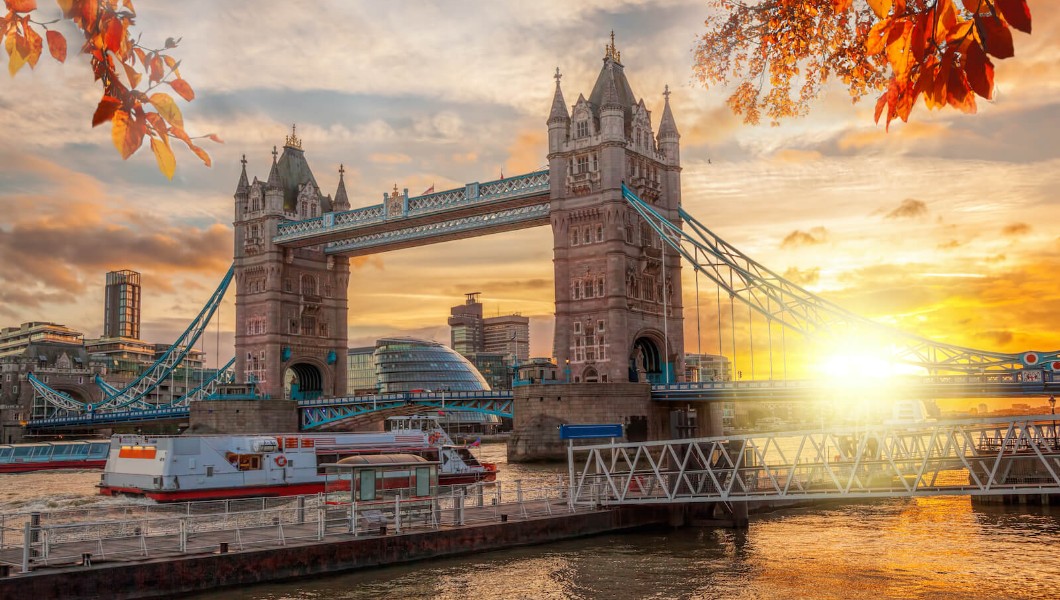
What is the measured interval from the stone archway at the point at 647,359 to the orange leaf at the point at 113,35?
248 ft

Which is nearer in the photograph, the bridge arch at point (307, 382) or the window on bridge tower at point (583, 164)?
the window on bridge tower at point (583, 164)

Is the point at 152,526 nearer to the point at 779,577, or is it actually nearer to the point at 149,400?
the point at 779,577

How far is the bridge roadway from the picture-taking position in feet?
212

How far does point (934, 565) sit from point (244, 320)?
8695 centimetres

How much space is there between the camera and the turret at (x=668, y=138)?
86.9 m

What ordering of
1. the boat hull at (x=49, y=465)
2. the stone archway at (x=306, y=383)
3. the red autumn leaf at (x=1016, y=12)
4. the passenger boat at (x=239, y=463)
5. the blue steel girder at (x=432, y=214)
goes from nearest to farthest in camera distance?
1. the red autumn leaf at (x=1016, y=12)
2. the passenger boat at (x=239, y=463)
3. the boat hull at (x=49, y=465)
4. the blue steel girder at (x=432, y=214)
5. the stone archway at (x=306, y=383)

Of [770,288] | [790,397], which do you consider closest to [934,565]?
[790,397]

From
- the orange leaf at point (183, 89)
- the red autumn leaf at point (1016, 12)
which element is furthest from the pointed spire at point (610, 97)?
the red autumn leaf at point (1016, 12)

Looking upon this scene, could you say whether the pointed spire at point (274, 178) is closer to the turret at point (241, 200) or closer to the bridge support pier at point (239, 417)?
the turret at point (241, 200)

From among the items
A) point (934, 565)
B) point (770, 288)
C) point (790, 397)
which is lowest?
point (934, 565)

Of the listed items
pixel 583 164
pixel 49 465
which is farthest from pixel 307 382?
pixel 583 164

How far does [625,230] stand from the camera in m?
80.3

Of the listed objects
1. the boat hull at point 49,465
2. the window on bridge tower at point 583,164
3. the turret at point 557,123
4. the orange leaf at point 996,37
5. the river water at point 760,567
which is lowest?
the river water at point 760,567

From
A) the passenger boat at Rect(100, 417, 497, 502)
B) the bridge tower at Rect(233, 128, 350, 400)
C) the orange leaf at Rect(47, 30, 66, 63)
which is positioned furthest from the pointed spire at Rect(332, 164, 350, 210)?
the orange leaf at Rect(47, 30, 66, 63)
